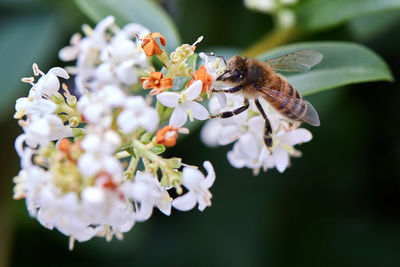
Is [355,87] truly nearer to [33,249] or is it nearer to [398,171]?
[398,171]

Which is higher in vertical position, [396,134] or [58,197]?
[58,197]

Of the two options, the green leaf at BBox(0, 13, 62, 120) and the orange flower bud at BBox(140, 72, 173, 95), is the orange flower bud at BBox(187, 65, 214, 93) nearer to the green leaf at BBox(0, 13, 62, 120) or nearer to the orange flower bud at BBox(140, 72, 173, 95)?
the orange flower bud at BBox(140, 72, 173, 95)

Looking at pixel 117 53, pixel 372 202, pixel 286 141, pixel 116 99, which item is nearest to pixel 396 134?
pixel 372 202

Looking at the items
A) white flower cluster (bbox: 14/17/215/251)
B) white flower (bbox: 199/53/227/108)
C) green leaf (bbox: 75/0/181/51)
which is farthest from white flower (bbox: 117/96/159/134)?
green leaf (bbox: 75/0/181/51)

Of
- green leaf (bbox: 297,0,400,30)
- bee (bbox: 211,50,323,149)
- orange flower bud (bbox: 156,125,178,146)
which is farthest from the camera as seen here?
green leaf (bbox: 297,0,400,30)

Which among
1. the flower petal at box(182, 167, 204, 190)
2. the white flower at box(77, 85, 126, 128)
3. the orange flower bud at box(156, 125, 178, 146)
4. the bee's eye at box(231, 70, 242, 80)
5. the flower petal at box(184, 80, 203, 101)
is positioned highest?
the white flower at box(77, 85, 126, 128)

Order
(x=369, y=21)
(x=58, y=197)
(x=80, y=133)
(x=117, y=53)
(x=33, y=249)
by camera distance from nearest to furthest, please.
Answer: (x=58, y=197), (x=80, y=133), (x=117, y=53), (x=369, y=21), (x=33, y=249)

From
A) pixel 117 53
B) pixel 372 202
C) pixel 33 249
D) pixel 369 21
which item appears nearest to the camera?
pixel 117 53

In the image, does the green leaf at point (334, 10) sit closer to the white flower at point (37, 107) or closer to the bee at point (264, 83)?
the bee at point (264, 83)

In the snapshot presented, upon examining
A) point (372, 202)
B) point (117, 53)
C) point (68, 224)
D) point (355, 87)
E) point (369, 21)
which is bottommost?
point (372, 202)
